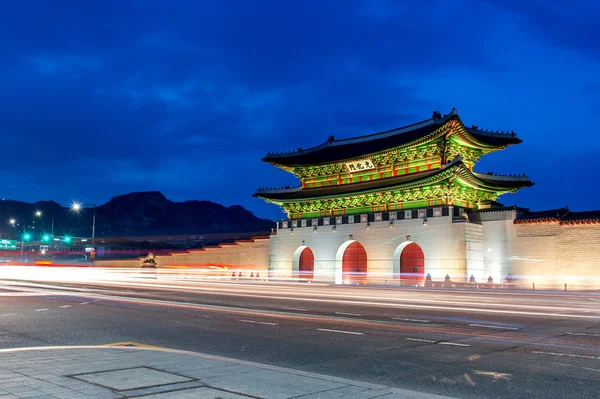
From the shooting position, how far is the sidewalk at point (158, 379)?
654cm

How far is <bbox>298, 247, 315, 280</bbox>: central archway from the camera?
1842 inches

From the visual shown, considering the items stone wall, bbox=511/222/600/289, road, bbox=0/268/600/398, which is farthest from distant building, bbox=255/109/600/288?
road, bbox=0/268/600/398

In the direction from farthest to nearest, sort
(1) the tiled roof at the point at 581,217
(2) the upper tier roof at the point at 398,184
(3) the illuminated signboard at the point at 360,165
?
(3) the illuminated signboard at the point at 360,165 < (2) the upper tier roof at the point at 398,184 < (1) the tiled roof at the point at 581,217

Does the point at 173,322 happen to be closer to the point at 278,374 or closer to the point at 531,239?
the point at 278,374

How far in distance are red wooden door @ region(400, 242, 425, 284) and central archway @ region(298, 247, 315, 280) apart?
8.87 meters

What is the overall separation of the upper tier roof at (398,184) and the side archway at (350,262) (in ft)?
14.4

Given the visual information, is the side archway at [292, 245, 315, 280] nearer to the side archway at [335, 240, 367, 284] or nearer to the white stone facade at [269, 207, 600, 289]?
the white stone facade at [269, 207, 600, 289]

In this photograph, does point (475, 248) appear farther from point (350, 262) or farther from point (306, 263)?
point (306, 263)

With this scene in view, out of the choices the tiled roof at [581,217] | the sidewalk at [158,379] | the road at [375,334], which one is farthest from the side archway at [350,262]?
the sidewalk at [158,379]

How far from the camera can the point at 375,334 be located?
13.1m

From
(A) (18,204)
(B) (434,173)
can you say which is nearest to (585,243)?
(B) (434,173)

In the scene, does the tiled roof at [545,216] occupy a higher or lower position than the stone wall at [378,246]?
higher

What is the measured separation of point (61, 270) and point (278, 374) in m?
48.9

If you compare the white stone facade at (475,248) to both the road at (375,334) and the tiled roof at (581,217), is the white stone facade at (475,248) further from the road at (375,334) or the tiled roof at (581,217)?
the road at (375,334)
